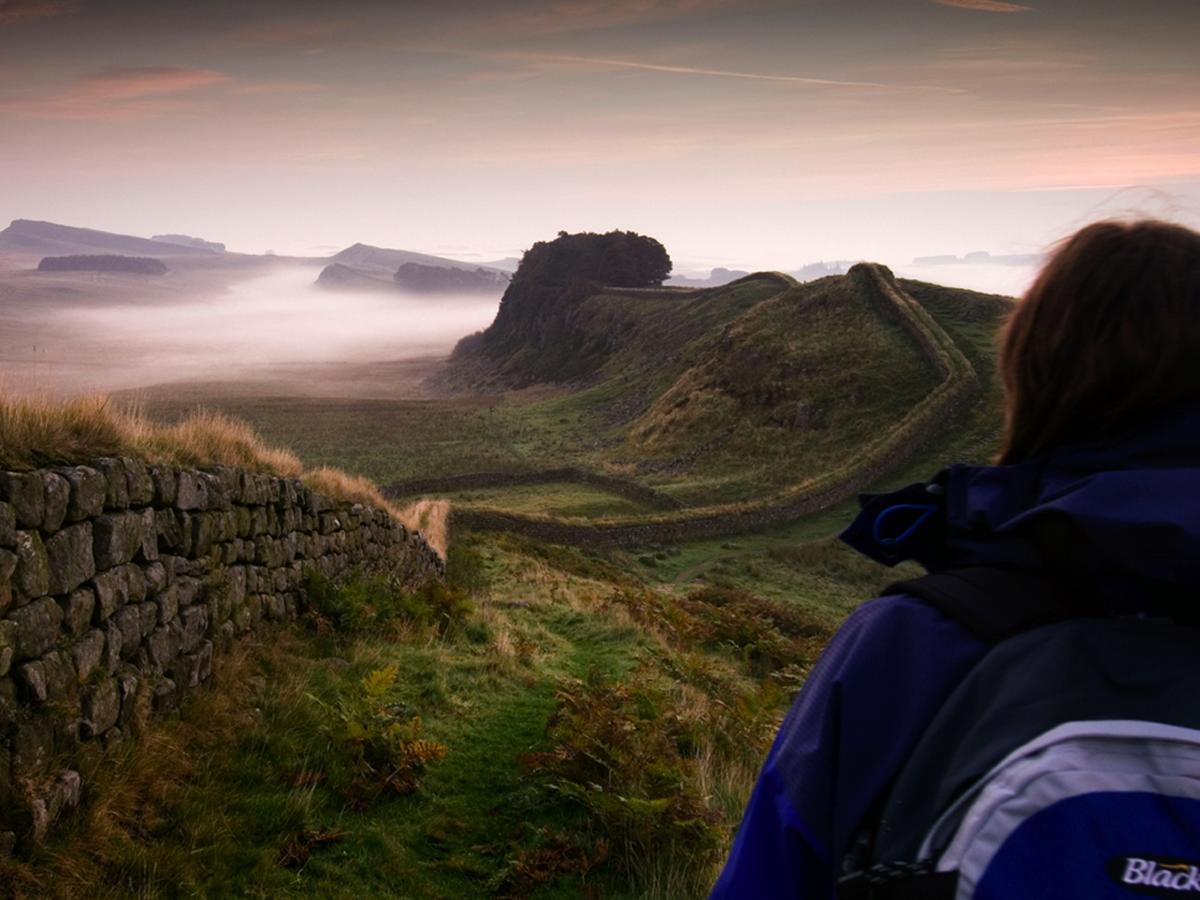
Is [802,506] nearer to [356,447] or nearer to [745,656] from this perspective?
[745,656]

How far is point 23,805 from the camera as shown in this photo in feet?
14.1

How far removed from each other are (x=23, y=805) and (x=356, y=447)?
184ft

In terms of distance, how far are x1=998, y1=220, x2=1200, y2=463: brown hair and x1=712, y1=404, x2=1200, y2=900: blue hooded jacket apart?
10 centimetres

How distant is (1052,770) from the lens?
1.65 metres

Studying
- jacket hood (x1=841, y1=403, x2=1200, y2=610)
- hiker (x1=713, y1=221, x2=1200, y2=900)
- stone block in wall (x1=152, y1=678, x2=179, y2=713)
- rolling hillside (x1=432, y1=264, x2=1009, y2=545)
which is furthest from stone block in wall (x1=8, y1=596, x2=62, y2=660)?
rolling hillside (x1=432, y1=264, x2=1009, y2=545)

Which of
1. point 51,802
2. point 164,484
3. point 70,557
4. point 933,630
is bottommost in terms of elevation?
point 51,802

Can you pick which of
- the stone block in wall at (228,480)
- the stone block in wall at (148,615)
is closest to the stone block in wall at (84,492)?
the stone block in wall at (148,615)

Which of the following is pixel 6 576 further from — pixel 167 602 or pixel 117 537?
pixel 167 602

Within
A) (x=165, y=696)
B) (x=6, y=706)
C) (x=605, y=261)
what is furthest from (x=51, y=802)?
(x=605, y=261)

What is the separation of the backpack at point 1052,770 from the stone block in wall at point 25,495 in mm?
4578

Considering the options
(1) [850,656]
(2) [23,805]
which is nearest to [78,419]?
(2) [23,805]

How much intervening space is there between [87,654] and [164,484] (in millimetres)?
1467

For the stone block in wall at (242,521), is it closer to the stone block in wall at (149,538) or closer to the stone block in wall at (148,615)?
the stone block in wall at (149,538)

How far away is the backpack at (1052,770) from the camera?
1.61m
